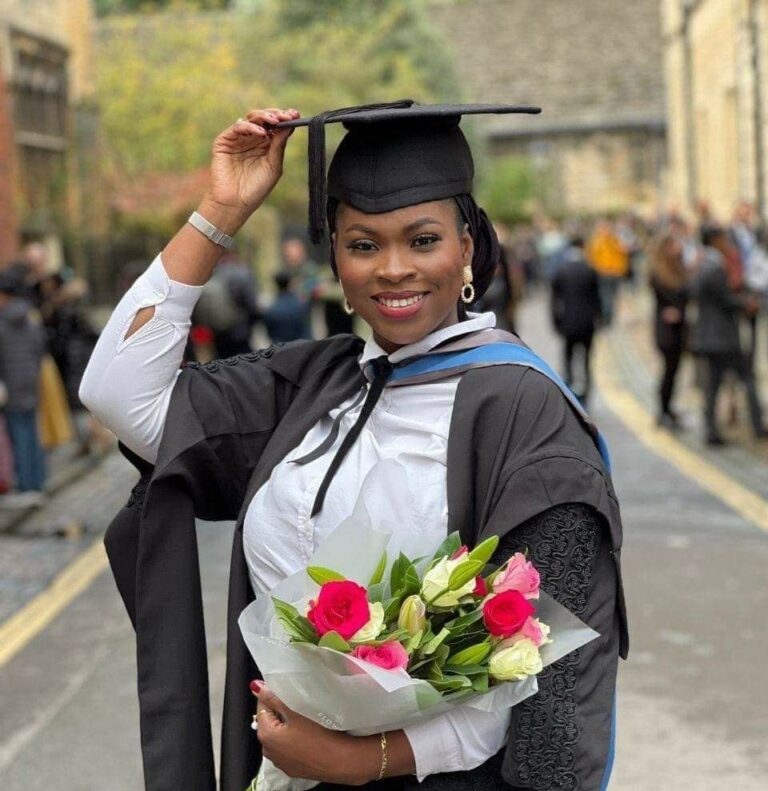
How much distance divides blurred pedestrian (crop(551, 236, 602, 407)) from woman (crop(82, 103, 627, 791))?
43.6 ft

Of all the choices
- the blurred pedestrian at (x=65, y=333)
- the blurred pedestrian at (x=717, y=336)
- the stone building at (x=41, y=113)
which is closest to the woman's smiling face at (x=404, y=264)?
the blurred pedestrian at (x=717, y=336)

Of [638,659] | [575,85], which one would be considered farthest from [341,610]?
[575,85]

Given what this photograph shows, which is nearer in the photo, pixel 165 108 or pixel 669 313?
pixel 669 313

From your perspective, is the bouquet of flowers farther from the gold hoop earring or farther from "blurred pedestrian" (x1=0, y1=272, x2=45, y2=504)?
"blurred pedestrian" (x1=0, y1=272, x2=45, y2=504)

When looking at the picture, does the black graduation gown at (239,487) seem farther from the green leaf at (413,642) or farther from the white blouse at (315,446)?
the green leaf at (413,642)

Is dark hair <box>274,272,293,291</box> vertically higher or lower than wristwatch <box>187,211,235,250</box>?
lower

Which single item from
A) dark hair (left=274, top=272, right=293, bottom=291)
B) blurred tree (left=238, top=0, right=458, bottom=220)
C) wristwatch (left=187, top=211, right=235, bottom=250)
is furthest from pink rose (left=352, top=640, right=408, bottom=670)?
blurred tree (left=238, top=0, right=458, bottom=220)

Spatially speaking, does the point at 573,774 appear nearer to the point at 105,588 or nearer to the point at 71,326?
the point at 105,588

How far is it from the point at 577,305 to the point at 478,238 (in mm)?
13517

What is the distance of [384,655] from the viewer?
234 cm

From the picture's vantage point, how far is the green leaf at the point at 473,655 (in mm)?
2402

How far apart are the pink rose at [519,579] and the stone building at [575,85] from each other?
1934 inches

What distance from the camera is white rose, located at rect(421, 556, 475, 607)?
2.39 meters

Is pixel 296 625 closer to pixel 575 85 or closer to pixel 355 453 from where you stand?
pixel 355 453
